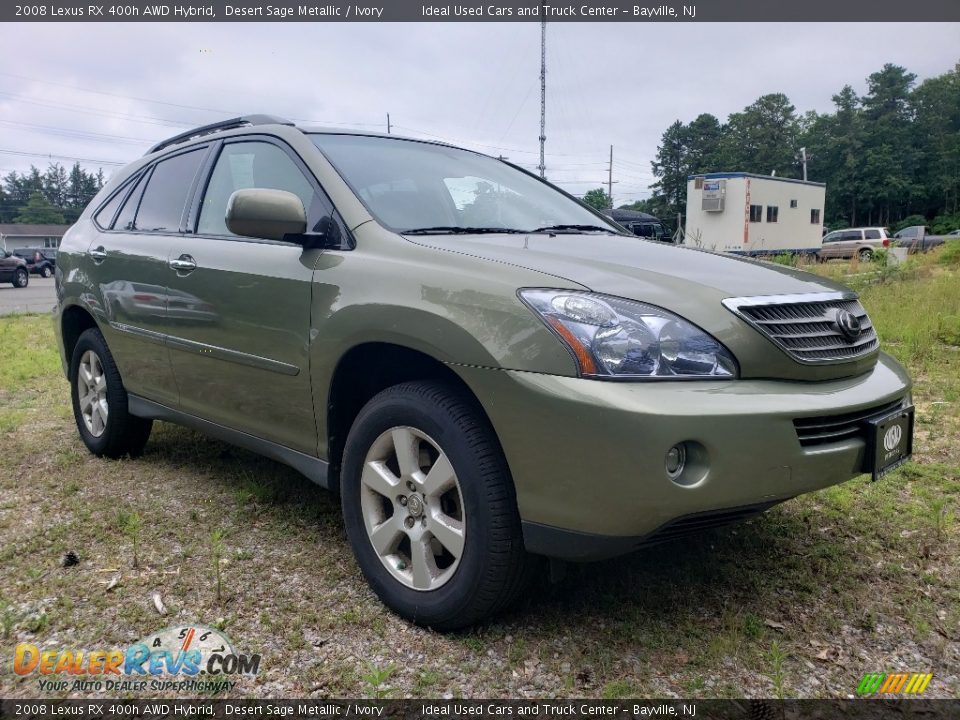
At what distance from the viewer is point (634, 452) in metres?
1.84

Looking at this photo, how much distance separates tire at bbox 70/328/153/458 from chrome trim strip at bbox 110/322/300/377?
1.01ft

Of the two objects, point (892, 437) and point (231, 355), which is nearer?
point (892, 437)

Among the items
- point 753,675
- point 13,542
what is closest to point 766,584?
point 753,675

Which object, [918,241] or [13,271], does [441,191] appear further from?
[13,271]

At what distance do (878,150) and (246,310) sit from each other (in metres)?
71.2

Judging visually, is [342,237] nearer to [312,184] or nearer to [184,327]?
[312,184]

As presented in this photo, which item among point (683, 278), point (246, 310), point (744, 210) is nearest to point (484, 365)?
point (683, 278)

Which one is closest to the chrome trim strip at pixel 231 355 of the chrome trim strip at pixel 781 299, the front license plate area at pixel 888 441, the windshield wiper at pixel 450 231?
the windshield wiper at pixel 450 231

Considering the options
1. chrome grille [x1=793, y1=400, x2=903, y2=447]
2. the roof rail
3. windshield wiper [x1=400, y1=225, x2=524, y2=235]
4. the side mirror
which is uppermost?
the roof rail

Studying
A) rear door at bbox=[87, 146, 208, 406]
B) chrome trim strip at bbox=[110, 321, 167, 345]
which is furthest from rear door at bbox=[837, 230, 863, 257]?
chrome trim strip at bbox=[110, 321, 167, 345]

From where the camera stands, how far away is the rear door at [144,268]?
11.5 ft

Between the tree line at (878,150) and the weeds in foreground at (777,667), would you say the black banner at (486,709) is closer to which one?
the weeds in foreground at (777,667)

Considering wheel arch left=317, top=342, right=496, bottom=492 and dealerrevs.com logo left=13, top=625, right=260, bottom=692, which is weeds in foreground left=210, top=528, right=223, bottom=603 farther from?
wheel arch left=317, top=342, right=496, bottom=492
